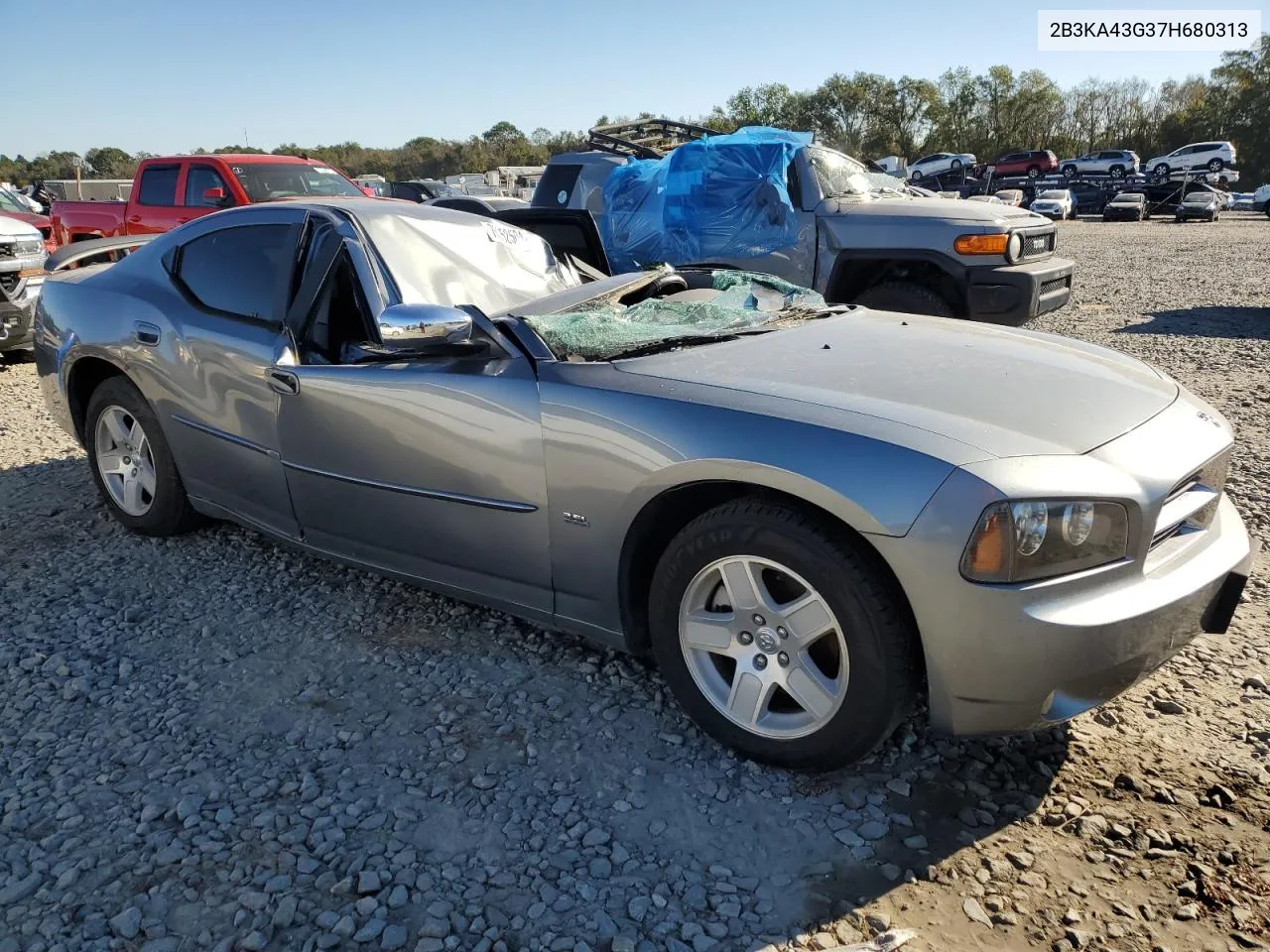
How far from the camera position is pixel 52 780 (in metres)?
2.54

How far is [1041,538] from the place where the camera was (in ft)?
6.68

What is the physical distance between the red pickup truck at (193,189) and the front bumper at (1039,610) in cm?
945

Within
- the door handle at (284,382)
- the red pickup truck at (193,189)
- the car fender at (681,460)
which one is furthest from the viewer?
the red pickup truck at (193,189)

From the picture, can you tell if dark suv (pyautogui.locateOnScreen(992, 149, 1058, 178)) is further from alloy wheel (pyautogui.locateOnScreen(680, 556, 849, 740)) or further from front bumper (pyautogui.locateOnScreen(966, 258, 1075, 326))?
alloy wheel (pyautogui.locateOnScreen(680, 556, 849, 740))

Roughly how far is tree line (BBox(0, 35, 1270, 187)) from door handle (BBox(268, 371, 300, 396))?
182ft

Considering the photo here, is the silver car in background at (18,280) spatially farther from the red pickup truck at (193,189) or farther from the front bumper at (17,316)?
the red pickup truck at (193,189)

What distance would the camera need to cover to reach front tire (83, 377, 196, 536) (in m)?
4.06

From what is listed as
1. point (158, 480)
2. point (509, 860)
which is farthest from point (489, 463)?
point (158, 480)

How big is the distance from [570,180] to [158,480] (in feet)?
18.7

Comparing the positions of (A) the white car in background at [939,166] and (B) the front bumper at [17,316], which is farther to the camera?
(A) the white car in background at [939,166]

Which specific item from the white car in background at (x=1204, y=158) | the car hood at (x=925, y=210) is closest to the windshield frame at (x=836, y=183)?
the car hood at (x=925, y=210)

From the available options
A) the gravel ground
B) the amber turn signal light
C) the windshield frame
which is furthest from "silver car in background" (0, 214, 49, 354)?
the amber turn signal light

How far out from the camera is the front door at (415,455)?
9.15 ft

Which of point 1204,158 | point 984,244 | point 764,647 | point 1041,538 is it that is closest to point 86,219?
point 984,244
